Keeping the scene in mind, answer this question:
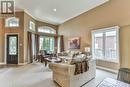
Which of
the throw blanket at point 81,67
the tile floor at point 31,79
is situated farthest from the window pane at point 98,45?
the throw blanket at point 81,67

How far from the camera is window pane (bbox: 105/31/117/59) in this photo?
21.0 ft

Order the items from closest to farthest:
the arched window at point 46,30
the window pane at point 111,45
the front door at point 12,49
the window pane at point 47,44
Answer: the window pane at point 111,45 < the front door at point 12,49 < the window pane at point 47,44 < the arched window at point 46,30

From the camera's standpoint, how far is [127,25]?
5.66 meters

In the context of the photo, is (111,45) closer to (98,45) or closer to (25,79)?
(98,45)

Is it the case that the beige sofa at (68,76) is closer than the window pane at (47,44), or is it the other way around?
the beige sofa at (68,76)

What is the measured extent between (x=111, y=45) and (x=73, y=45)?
394 centimetres

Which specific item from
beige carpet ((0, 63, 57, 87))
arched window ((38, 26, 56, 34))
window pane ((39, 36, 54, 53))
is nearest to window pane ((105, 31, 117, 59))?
beige carpet ((0, 63, 57, 87))

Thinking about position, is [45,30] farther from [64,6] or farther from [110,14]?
[110,14]

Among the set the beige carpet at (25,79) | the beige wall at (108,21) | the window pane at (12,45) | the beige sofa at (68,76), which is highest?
the beige wall at (108,21)

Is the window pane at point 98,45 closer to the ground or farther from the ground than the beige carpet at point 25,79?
farther from the ground

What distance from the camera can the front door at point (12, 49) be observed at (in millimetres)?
8828

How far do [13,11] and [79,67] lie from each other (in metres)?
6.50

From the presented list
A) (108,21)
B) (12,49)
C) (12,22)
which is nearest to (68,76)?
(108,21)

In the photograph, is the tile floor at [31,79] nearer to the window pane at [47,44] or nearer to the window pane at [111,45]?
the window pane at [111,45]
